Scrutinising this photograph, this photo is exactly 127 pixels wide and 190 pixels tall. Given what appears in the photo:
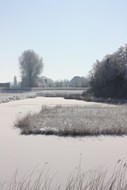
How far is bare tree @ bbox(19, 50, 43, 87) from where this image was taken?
6638cm

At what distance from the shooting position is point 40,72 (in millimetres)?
68125

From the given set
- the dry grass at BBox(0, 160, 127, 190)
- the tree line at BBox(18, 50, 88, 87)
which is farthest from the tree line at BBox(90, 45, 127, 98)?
the dry grass at BBox(0, 160, 127, 190)

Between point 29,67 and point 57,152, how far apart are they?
188 feet

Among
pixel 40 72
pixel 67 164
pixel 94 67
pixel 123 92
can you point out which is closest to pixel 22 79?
pixel 40 72

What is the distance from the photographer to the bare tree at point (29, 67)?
2613 inches

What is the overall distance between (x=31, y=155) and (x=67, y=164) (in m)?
1.27

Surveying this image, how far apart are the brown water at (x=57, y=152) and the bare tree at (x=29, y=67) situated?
53924mm

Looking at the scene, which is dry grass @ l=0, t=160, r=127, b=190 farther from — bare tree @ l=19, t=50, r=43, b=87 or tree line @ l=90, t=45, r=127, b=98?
bare tree @ l=19, t=50, r=43, b=87

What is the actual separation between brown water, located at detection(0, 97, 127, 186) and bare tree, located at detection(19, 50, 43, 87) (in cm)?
5392

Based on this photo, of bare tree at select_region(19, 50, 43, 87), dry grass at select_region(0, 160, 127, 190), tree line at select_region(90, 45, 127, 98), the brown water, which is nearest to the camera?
dry grass at select_region(0, 160, 127, 190)

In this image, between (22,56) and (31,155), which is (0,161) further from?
(22,56)

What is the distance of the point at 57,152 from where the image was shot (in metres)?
9.66

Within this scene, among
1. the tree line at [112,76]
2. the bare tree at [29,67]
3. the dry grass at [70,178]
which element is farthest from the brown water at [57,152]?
the bare tree at [29,67]

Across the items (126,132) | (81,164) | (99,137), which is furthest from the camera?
(126,132)
